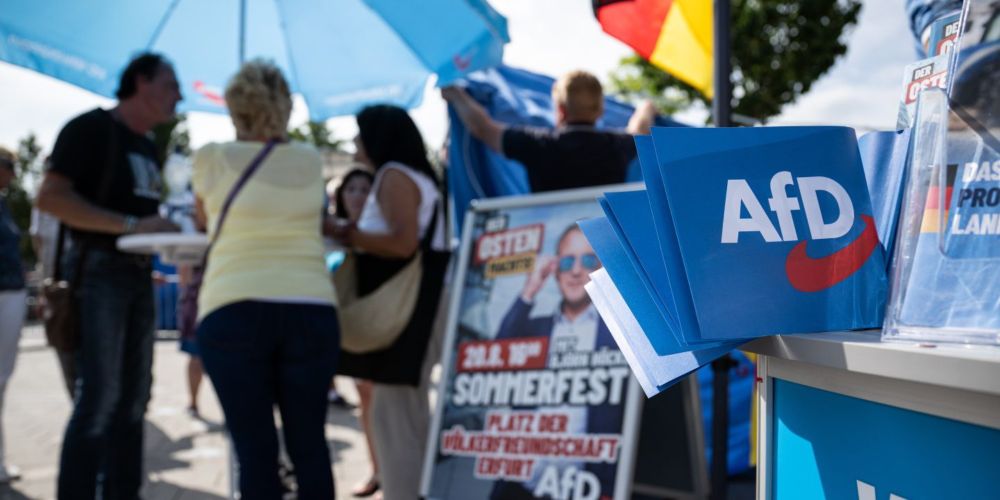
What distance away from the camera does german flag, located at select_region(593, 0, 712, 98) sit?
9.50 ft

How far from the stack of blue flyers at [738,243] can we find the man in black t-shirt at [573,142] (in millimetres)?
2161

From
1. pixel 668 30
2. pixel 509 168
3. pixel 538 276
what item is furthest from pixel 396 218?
pixel 509 168

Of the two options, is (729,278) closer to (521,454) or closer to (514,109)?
(521,454)

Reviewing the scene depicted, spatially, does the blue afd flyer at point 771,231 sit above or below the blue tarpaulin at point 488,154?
Answer: below

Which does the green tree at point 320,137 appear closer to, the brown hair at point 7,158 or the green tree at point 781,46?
the green tree at point 781,46

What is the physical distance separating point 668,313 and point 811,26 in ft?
48.6

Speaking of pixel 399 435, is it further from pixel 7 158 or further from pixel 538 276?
pixel 7 158

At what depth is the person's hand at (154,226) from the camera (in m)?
2.75

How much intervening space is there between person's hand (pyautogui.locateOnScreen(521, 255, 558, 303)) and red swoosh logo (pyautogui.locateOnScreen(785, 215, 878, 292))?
2036 millimetres

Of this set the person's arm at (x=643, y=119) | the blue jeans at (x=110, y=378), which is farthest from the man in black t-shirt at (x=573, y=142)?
the blue jeans at (x=110, y=378)

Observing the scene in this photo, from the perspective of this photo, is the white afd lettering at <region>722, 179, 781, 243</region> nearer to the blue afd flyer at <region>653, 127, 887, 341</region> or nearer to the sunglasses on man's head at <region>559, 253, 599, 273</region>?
the blue afd flyer at <region>653, 127, 887, 341</region>

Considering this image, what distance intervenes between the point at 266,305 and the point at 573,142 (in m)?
1.45

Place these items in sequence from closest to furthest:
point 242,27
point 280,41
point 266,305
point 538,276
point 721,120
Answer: point 266,305 → point 721,120 → point 538,276 → point 242,27 → point 280,41

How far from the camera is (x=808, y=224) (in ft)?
3.11
